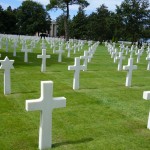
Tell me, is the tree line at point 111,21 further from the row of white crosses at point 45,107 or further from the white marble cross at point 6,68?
the row of white crosses at point 45,107

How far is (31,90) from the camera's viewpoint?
894 centimetres

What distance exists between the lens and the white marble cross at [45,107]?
458 centimetres

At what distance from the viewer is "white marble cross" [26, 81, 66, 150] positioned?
180 inches

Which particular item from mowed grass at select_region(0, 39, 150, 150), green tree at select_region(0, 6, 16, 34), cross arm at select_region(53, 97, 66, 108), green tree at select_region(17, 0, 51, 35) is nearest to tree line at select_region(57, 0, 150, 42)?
green tree at select_region(17, 0, 51, 35)

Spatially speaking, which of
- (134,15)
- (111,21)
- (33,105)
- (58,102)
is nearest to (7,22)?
(111,21)

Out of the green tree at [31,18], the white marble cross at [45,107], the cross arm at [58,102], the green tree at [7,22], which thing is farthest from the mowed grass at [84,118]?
the green tree at [31,18]

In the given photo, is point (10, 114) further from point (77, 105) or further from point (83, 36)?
point (83, 36)

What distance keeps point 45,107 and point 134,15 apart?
4176 centimetres

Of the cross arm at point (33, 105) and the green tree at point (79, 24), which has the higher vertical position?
the green tree at point (79, 24)

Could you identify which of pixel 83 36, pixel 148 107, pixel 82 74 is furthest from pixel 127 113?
pixel 83 36

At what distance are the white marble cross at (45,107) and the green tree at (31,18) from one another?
7613cm

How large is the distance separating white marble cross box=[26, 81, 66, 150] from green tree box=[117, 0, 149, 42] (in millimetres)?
41299

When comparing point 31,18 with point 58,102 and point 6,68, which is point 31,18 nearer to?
point 6,68

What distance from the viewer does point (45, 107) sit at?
470cm
